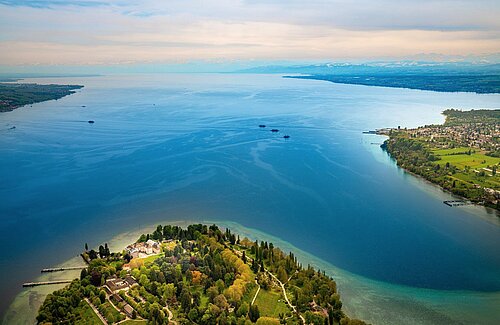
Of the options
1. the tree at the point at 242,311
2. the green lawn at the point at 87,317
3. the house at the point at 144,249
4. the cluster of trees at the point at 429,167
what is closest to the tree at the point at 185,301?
the tree at the point at 242,311

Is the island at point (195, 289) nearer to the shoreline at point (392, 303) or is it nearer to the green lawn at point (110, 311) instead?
the green lawn at point (110, 311)

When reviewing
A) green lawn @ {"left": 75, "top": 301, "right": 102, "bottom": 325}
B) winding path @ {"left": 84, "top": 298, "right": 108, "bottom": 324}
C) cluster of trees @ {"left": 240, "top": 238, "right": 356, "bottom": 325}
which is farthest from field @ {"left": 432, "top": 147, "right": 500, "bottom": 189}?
green lawn @ {"left": 75, "top": 301, "right": 102, "bottom": 325}

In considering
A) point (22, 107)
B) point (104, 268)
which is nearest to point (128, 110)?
point (22, 107)

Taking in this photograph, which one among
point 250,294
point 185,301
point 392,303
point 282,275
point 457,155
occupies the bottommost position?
point 392,303

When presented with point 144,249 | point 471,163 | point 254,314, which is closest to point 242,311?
point 254,314

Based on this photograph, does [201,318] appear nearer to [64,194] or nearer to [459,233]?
[459,233]

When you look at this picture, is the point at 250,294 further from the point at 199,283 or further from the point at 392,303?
the point at 392,303

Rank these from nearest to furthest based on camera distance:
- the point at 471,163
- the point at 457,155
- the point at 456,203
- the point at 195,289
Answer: the point at 195,289 → the point at 456,203 → the point at 471,163 → the point at 457,155
